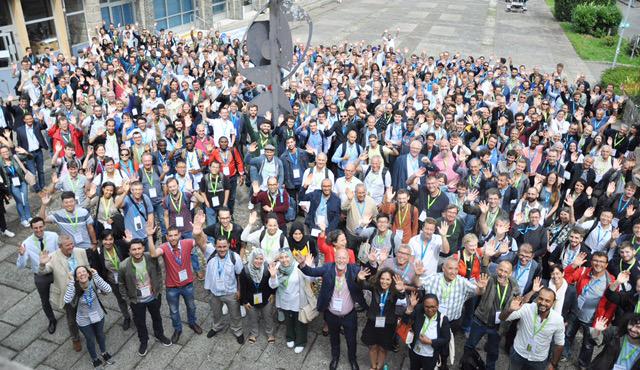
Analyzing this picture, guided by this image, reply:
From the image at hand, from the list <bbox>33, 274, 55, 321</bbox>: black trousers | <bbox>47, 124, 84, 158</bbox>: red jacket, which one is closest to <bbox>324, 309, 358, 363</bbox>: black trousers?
<bbox>33, 274, 55, 321</bbox>: black trousers

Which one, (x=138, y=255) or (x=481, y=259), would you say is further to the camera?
(x=481, y=259)

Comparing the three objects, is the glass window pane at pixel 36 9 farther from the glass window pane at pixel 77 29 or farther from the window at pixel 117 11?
the window at pixel 117 11

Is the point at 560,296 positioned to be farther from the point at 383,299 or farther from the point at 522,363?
the point at 383,299

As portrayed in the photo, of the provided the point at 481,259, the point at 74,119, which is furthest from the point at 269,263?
the point at 74,119

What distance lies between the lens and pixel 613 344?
5.54m

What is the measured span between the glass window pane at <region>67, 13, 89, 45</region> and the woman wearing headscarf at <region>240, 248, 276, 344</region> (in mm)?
19390

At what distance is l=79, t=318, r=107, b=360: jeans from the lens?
6.29 metres

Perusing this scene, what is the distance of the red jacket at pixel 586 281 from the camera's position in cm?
619

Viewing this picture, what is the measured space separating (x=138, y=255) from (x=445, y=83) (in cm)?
1000

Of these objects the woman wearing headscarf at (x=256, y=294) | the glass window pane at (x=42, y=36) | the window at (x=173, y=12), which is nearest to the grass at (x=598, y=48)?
the window at (x=173, y=12)

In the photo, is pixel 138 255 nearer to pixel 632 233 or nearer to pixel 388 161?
pixel 388 161

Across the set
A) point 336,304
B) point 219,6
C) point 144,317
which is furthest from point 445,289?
point 219,6

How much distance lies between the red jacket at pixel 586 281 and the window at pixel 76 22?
21561 millimetres

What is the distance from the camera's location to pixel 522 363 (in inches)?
230
